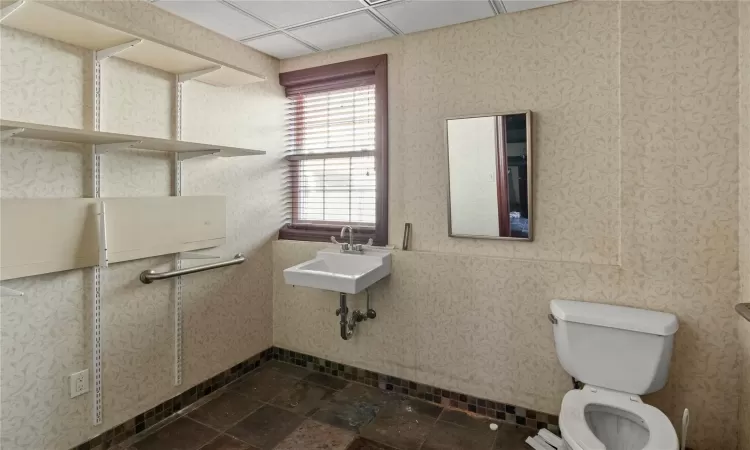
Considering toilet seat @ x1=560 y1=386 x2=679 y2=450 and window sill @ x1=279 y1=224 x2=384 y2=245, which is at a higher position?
window sill @ x1=279 y1=224 x2=384 y2=245

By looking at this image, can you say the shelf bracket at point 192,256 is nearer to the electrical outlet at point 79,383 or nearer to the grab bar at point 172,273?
the grab bar at point 172,273

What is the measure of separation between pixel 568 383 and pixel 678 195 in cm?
102

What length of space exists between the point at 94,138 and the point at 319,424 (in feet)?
5.71

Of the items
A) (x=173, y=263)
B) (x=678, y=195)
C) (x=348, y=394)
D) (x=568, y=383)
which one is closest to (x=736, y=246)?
(x=678, y=195)

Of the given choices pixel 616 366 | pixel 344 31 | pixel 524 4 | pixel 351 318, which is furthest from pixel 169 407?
pixel 524 4

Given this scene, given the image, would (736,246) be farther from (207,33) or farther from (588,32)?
(207,33)

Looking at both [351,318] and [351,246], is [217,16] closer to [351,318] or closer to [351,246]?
[351,246]

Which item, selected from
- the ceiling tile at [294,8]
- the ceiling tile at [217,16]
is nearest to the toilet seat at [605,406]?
the ceiling tile at [294,8]

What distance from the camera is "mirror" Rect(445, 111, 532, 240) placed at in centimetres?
193

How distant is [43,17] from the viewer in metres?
1.38

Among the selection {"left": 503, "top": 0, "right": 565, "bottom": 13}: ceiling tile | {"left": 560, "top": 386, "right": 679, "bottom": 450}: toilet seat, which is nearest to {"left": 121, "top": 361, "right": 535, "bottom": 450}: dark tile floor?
{"left": 560, "top": 386, "right": 679, "bottom": 450}: toilet seat

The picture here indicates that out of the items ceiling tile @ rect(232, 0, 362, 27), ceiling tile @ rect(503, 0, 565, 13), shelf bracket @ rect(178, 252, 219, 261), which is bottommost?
shelf bracket @ rect(178, 252, 219, 261)

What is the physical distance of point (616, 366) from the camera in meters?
1.57

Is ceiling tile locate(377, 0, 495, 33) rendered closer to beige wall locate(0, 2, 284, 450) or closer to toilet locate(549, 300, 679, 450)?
beige wall locate(0, 2, 284, 450)
